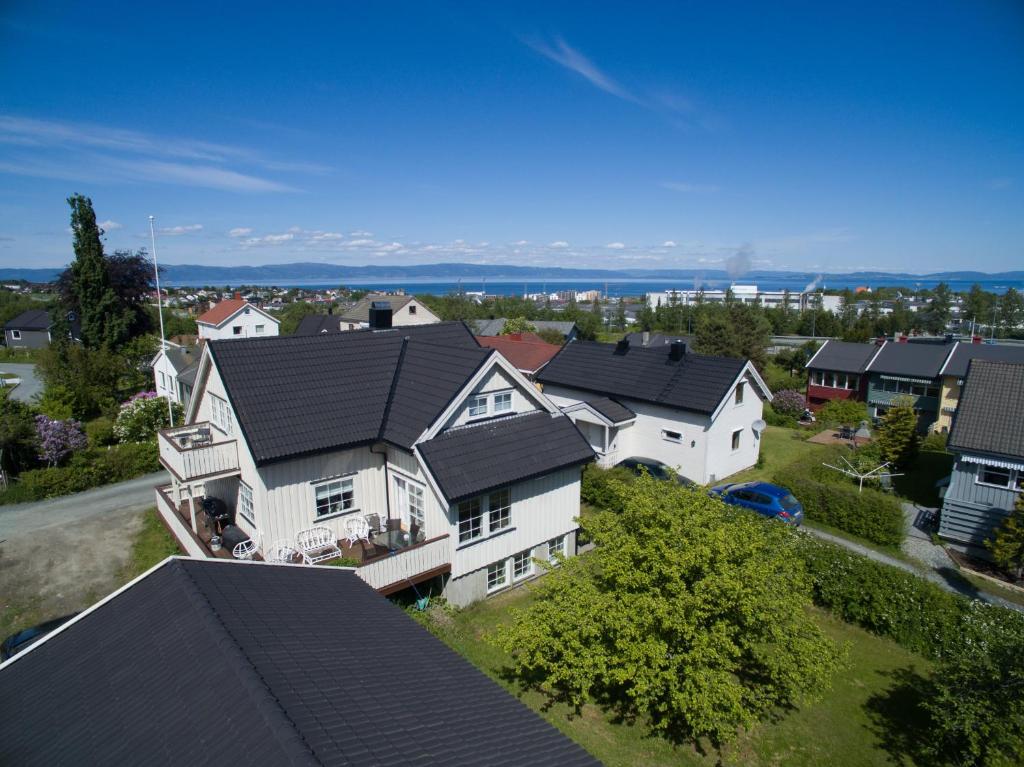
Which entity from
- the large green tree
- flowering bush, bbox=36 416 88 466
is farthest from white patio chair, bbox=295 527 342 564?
flowering bush, bbox=36 416 88 466

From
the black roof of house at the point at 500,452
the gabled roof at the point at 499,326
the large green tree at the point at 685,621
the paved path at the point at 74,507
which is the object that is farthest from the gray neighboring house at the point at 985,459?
the gabled roof at the point at 499,326

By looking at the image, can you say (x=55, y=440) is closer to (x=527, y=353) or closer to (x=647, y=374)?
(x=647, y=374)

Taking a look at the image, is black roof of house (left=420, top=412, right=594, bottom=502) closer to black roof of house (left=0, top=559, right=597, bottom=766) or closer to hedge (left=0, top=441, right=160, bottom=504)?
black roof of house (left=0, top=559, right=597, bottom=766)

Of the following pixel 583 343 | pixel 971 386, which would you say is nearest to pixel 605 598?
pixel 971 386

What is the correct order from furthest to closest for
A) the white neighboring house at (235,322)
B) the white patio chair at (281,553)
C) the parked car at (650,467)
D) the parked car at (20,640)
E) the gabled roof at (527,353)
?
the white neighboring house at (235,322) < the gabled roof at (527,353) < the parked car at (650,467) < the white patio chair at (281,553) < the parked car at (20,640)

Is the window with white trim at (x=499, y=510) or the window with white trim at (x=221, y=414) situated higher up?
the window with white trim at (x=221, y=414)

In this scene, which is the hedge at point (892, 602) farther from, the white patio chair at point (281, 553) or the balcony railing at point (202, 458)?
the balcony railing at point (202, 458)
